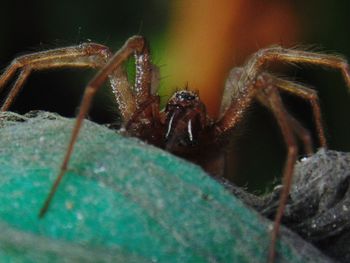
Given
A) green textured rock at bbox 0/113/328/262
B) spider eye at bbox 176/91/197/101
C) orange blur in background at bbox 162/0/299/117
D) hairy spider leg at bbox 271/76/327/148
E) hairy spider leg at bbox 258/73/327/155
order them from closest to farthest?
1. green textured rock at bbox 0/113/328/262
2. hairy spider leg at bbox 258/73/327/155
3. hairy spider leg at bbox 271/76/327/148
4. spider eye at bbox 176/91/197/101
5. orange blur in background at bbox 162/0/299/117

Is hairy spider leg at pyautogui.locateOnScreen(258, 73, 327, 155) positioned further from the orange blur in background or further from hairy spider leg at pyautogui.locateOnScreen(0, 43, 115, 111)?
the orange blur in background

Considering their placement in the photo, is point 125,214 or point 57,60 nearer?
point 125,214

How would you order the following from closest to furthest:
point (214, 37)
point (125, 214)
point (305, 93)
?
point (125, 214), point (305, 93), point (214, 37)

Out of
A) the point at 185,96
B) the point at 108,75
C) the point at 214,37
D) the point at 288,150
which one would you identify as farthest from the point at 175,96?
the point at 214,37

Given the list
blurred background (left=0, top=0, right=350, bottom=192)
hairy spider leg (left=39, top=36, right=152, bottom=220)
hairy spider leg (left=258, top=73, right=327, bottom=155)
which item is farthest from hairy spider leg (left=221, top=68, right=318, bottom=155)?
blurred background (left=0, top=0, right=350, bottom=192)

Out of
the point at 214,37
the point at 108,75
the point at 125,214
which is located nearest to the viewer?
the point at 125,214

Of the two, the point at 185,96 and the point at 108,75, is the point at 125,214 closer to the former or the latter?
the point at 108,75

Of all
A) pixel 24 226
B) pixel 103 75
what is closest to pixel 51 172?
pixel 24 226

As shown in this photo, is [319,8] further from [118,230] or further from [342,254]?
[118,230]
